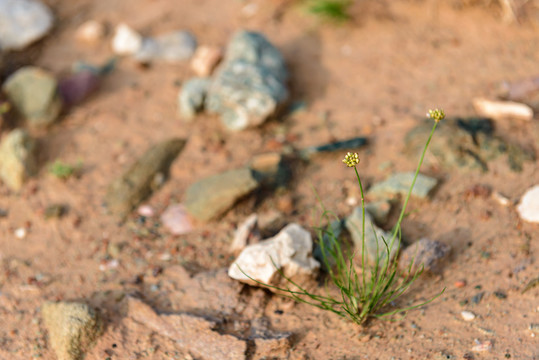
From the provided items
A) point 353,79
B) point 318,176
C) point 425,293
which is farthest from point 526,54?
point 425,293

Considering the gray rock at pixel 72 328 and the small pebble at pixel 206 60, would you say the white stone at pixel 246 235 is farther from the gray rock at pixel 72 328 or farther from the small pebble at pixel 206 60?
the small pebble at pixel 206 60

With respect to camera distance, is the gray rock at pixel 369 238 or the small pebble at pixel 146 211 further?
the small pebble at pixel 146 211

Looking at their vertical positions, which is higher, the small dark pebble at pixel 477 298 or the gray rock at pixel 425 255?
the gray rock at pixel 425 255

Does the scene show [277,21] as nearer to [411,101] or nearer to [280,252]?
[411,101]

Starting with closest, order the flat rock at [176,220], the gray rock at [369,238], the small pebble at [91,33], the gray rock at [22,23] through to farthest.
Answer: the gray rock at [369,238], the flat rock at [176,220], the gray rock at [22,23], the small pebble at [91,33]

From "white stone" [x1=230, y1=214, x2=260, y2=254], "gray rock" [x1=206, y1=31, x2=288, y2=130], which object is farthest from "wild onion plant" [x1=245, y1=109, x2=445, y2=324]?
"gray rock" [x1=206, y1=31, x2=288, y2=130]

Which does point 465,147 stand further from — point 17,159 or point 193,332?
point 17,159

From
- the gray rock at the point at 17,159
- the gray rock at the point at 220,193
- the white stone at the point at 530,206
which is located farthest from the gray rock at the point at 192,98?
the white stone at the point at 530,206
